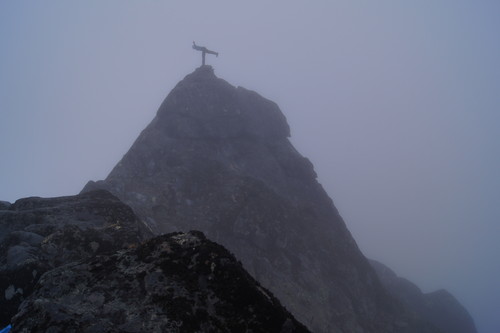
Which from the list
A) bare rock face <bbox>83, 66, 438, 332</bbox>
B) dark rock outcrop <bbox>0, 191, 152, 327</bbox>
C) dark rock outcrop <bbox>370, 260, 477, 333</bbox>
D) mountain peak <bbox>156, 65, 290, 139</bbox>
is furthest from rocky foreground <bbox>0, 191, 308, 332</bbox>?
dark rock outcrop <bbox>370, 260, 477, 333</bbox>

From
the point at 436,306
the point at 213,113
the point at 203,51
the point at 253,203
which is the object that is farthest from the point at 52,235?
the point at 436,306

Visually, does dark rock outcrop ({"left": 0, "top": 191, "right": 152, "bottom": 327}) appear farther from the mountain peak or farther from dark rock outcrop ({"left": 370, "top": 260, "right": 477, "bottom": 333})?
dark rock outcrop ({"left": 370, "top": 260, "right": 477, "bottom": 333})

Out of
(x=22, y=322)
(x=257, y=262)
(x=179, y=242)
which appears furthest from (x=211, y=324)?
(x=257, y=262)

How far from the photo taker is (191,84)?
5328 cm

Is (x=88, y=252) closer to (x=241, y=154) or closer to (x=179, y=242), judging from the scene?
(x=179, y=242)

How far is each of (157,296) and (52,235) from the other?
9066 mm

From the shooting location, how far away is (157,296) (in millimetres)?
6566

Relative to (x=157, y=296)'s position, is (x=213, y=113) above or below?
above

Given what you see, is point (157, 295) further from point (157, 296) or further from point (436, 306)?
point (436, 306)

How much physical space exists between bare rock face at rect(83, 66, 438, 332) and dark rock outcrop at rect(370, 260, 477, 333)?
19.6 m

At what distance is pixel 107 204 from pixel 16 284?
263 inches

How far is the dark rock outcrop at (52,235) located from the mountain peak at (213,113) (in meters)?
31.0

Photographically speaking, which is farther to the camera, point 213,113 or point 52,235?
point 213,113

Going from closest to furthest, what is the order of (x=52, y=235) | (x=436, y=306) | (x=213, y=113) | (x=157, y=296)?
(x=157, y=296) → (x=52, y=235) → (x=213, y=113) → (x=436, y=306)
